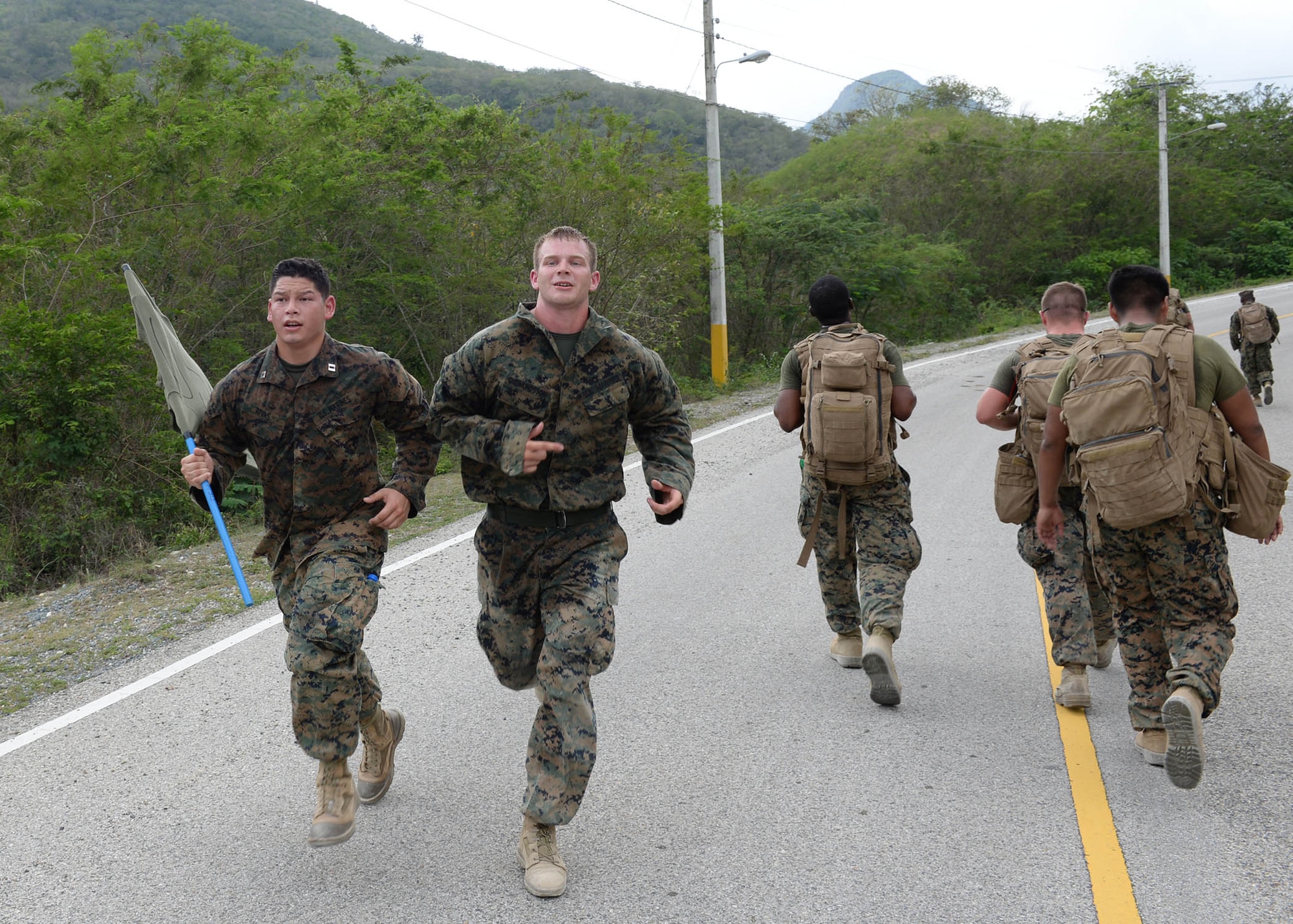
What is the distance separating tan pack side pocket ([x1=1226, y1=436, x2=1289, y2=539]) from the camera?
13.5 ft

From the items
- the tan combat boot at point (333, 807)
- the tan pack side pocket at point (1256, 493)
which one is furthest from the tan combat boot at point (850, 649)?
the tan combat boot at point (333, 807)

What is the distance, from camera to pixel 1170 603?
13.8ft

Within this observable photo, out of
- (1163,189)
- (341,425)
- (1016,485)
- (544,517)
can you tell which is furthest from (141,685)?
(1163,189)

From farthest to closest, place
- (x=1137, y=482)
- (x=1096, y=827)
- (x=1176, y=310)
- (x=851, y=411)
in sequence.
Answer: (x=1176, y=310) → (x=851, y=411) → (x=1137, y=482) → (x=1096, y=827)

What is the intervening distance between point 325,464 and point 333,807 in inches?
47.0

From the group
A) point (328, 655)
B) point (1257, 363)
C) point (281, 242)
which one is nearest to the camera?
point (328, 655)

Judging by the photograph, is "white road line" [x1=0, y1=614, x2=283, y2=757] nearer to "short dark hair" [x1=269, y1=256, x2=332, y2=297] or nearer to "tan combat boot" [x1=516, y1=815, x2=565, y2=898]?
"short dark hair" [x1=269, y1=256, x2=332, y2=297]

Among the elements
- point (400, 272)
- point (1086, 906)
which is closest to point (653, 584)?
point (1086, 906)

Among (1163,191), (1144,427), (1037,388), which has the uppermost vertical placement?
(1163,191)

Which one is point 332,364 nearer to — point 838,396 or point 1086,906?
point 838,396

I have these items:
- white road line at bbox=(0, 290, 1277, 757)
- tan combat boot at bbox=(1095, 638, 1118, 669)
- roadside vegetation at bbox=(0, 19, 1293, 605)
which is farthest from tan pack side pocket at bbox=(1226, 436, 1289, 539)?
roadside vegetation at bbox=(0, 19, 1293, 605)

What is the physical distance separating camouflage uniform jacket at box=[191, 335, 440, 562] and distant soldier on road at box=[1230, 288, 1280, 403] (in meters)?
13.9

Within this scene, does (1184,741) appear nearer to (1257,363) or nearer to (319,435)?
(319,435)

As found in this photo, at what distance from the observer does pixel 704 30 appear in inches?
874
